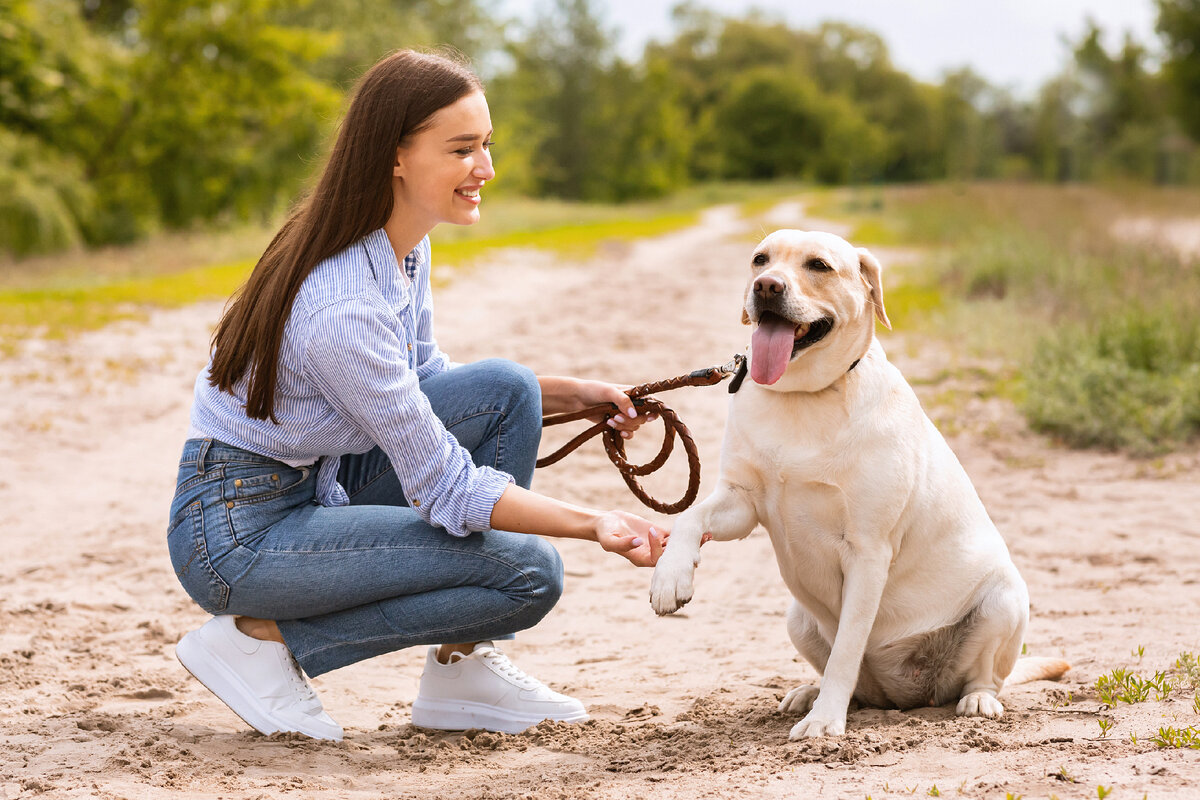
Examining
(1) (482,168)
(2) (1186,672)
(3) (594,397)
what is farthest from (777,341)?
(2) (1186,672)

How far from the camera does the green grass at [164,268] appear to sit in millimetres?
9945

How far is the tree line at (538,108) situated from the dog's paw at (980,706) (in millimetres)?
2579

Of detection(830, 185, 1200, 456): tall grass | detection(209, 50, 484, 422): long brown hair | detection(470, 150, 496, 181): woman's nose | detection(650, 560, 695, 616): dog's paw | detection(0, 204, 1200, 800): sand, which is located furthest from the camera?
detection(830, 185, 1200, 456): tall grass

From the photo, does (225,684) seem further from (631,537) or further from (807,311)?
(807,311)

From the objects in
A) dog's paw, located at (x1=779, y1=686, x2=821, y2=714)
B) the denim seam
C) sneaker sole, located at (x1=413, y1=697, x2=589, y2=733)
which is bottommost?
sneaker sole, located at (x1=413, y1=697, x2=589, y2=733)

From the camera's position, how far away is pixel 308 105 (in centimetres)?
2311

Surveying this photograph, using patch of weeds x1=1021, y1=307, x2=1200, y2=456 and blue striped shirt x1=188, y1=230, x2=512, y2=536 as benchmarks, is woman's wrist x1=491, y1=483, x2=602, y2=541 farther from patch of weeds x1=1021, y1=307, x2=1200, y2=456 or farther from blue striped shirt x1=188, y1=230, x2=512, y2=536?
patch of weeds x1=1021, y1=307, x2=1200, y2=456

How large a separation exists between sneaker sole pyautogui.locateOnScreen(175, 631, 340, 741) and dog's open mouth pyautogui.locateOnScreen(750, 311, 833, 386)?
1.68 metres

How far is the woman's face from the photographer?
118 inches

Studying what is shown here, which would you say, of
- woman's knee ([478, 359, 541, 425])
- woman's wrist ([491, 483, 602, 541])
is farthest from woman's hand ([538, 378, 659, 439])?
woman's wrist ([491, 483, 602, 541])

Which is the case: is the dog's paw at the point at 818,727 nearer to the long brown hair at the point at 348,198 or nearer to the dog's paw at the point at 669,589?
the dog's paw at the point at 669,589

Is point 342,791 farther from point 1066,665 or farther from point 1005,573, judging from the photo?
point 1066,665

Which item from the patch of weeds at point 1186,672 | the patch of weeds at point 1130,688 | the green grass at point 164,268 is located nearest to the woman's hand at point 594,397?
the patch of weeds at point 1130,688

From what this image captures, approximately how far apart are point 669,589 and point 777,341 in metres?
0.76
